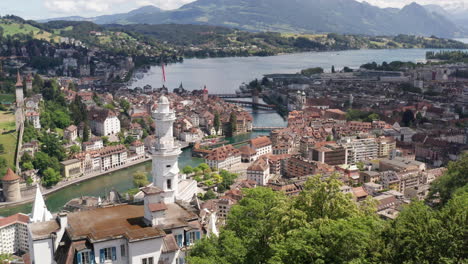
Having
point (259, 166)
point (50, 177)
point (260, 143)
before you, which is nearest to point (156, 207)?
point (259, 166)

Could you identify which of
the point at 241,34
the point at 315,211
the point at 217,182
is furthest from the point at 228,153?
the point at 241,34

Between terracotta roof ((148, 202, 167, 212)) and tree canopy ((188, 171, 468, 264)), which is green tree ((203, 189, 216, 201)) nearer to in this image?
tree canopy ((188, 171, 468, 264))

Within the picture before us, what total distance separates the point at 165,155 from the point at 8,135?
20.5m

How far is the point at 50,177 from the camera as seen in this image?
2181 cm

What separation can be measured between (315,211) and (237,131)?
25.7 m

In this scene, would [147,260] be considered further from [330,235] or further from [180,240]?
[330,235]

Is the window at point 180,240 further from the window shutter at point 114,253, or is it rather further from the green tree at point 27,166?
the green tree at point 27,166

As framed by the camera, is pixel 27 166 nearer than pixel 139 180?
No

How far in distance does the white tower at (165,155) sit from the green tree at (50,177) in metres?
14.6

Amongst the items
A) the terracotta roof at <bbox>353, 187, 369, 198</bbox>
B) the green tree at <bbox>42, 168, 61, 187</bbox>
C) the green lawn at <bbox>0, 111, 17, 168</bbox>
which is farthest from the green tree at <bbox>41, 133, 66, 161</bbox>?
the terracotta roof at <bbox>353, 187, 369, 198</bbox>

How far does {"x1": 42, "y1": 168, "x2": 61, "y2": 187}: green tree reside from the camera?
21.7 metres

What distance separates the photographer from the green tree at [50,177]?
2169 centimetres

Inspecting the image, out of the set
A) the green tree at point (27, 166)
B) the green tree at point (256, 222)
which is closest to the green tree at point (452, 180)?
the green tree at point (256, 222)

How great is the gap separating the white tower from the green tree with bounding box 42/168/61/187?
14.6 metres
